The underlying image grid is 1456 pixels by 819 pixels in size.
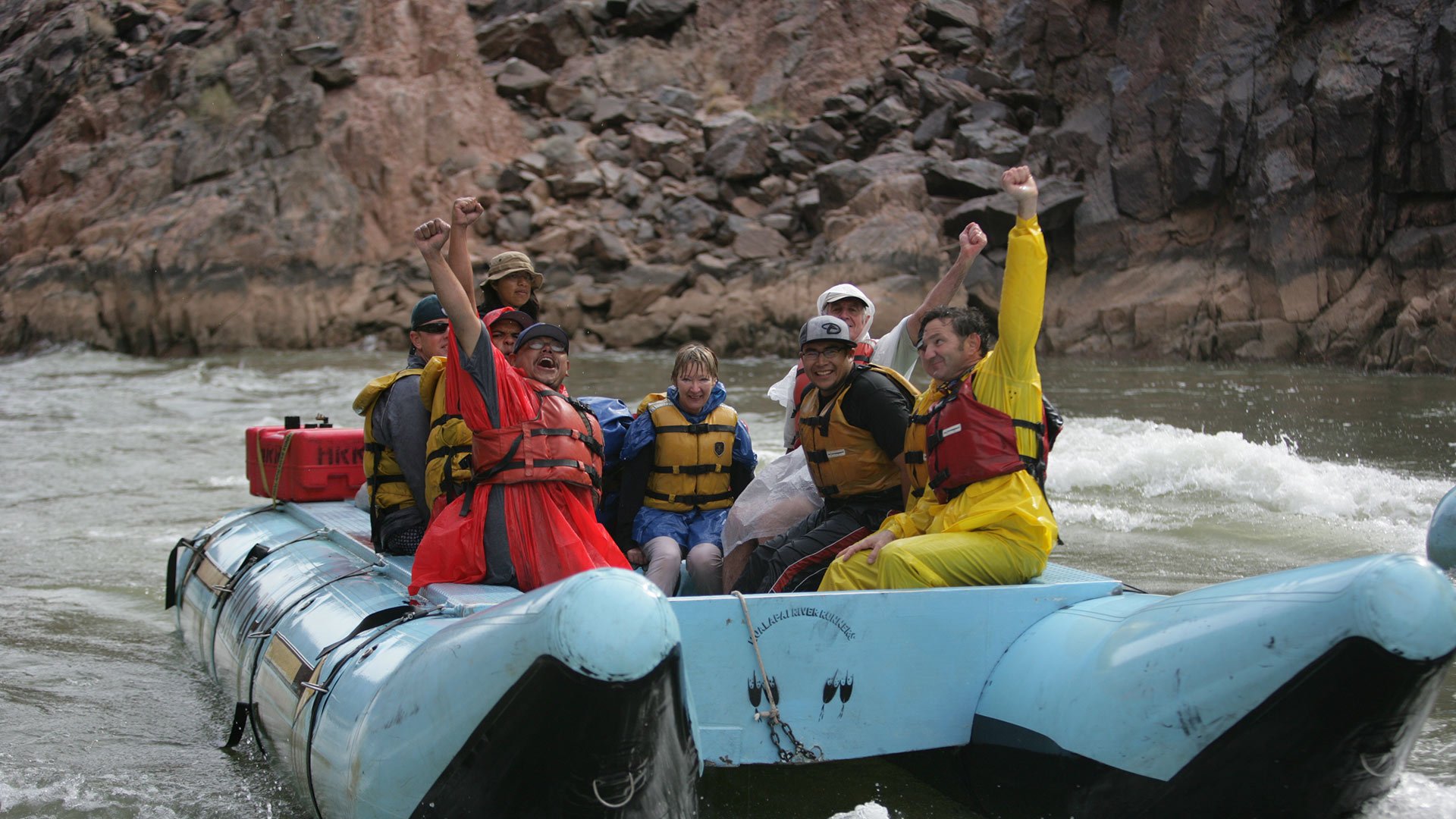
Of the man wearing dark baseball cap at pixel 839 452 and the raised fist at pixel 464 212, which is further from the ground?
the raised fist at pixel 464 212

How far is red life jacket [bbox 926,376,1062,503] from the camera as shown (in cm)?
350

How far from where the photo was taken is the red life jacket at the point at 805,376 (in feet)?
14.1

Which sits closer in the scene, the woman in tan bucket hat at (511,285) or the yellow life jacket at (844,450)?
the yellow life jacket at (844,450)

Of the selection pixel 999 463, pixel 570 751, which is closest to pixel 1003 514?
pixel 999 463

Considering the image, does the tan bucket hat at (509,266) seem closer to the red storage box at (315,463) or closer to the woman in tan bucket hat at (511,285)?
the woman in tan bucket hat at (511,285)

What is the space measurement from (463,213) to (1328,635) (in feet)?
7.72

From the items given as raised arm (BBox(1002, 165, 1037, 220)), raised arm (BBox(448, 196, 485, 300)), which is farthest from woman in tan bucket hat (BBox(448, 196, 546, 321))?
raised arm (BBox(1002, 165, 1037, 220))

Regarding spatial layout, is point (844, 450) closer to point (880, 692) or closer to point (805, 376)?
point (805, 376)

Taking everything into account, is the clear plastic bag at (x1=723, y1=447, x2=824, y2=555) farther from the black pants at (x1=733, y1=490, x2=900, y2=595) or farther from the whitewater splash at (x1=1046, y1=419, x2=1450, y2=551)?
the whitewater splash at (x1=1046, y1=419, x2=1450, y2=551)

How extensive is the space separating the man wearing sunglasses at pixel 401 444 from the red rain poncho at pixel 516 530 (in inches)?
24.7

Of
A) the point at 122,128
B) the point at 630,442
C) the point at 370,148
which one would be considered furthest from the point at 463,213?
the point at 122,128

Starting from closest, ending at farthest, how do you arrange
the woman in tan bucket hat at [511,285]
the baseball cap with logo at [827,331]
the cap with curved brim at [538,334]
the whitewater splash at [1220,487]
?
the cap with curved brim at [538,334]
the baseball cap with logo at [827,331]
the woman in tan bucket hat at [511,285]
the whitewater splash at [1220,487]

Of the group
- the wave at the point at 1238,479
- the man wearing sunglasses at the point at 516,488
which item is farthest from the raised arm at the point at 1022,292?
the wave at the point at 1238,479

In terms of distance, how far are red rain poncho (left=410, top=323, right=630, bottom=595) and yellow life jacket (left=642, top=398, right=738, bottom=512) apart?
30.2 inches
